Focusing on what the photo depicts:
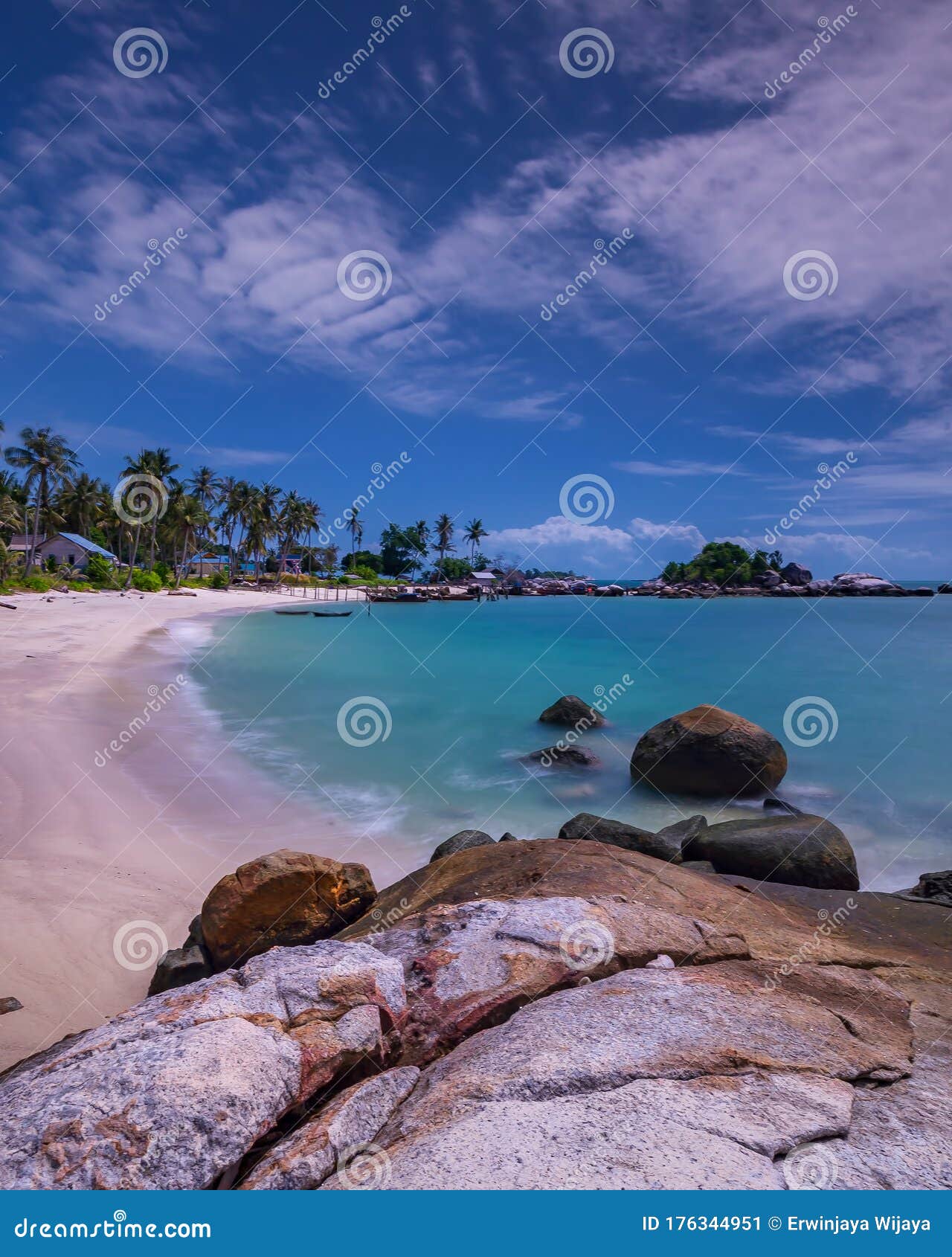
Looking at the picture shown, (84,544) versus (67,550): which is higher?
(84,544)

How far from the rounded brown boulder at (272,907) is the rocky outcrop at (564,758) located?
10.2 m

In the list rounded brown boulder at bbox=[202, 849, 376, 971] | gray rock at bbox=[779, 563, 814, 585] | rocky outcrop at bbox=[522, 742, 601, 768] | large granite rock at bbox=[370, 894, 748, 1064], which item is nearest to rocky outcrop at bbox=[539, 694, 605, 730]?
rocky outcrop at bbox=[522, 742, 601, 768]

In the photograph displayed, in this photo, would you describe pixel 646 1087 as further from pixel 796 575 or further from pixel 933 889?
pixel 796 575

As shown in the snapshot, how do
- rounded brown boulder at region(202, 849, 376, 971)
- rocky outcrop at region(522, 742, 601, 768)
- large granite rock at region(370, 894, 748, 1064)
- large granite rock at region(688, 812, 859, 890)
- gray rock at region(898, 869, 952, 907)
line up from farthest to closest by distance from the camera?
rocky outcrop at region(522, 742, 601, 768)
large granite rock at region(688, 812, 859, 890)
gray rock at region(898, 869, 952, 907)
rounded brown boulder at region(202, 849, 376, 971)
large granite rock at region(370, 894, 748, 1064)

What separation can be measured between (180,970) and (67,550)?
81701 millimetres

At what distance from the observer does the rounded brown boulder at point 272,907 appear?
237 inches

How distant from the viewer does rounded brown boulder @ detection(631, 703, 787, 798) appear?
→ 13.5 meters

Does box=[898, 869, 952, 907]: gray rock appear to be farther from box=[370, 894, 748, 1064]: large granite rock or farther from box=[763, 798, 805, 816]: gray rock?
box=[763, 798, 805, 816]: gray rock

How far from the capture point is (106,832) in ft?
31.5

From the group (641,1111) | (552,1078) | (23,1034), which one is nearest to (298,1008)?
(552,1078)

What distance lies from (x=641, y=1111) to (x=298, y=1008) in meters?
1.78

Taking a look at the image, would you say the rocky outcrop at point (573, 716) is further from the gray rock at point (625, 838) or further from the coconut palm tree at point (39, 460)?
the coconut palm tree at point (39, 460)

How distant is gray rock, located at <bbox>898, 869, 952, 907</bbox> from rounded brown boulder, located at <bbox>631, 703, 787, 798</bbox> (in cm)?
529

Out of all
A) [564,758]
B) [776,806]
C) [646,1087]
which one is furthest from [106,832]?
[776,806]
